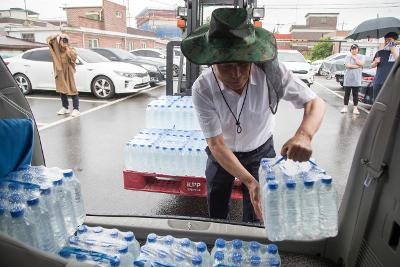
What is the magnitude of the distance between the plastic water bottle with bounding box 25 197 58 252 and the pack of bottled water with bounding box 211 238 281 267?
37.8 inches

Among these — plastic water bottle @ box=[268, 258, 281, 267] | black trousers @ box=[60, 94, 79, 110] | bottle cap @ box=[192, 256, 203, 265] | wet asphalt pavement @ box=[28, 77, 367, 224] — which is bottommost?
wet asphalt pavement @ box=[28, 77, 367, 224]

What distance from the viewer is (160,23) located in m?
62.6

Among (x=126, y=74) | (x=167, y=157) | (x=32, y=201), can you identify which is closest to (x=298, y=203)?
(x=32, y=201)

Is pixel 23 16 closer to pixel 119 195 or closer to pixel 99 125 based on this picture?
pixel 99 125

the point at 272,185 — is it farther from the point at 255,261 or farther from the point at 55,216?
the point at 55,216

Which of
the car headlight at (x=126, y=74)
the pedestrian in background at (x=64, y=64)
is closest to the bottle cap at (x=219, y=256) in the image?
the pedestrian in background at (x=64, y=64)

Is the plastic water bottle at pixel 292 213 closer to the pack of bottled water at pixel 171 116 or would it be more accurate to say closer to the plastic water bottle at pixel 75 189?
the plastic water bottle at pixel 75 189

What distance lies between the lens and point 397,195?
5.37 ft

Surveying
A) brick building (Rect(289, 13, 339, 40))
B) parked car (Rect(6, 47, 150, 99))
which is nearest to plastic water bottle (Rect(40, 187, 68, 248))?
parked car (Rect(6, 47, 150, 99))

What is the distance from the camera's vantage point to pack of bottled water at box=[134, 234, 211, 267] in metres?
1.96

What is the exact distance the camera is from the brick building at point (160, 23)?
53.4m

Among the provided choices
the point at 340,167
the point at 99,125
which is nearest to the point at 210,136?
the point at 340,167

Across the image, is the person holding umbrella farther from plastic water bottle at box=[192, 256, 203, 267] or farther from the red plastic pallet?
plastic water bottle at box=[192, 256, 203, 267]

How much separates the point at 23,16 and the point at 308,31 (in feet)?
162
